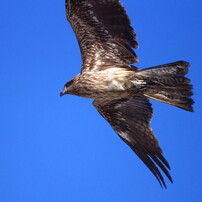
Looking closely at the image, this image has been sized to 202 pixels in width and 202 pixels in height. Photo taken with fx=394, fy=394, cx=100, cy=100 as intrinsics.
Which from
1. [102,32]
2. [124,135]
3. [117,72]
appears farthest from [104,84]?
[124,135]

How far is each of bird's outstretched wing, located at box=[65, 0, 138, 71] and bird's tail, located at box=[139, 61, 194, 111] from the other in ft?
2.23

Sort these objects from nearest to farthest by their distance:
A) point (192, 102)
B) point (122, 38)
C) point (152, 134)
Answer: point (192, 102) < point (122, 38) < point (152, 134)

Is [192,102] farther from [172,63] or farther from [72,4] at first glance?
[72,4]

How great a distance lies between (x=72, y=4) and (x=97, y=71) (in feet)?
4.06

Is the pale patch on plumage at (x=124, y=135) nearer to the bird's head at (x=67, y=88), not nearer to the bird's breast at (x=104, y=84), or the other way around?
the bird's breast at (x=104, y=84)

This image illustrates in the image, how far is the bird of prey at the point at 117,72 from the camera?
21.1ft

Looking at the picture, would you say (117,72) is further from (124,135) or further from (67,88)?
(124,135)

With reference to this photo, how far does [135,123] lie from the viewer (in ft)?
25.5

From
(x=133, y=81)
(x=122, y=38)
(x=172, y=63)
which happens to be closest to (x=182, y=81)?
(x=172, y=63)

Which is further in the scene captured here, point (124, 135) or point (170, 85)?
point (124, 135)

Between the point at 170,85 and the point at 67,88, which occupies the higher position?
the point at 67,88

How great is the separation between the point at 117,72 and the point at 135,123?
4.42 ft

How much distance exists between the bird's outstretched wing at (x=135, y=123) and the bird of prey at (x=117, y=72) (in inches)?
0.8

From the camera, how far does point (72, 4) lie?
673cm
